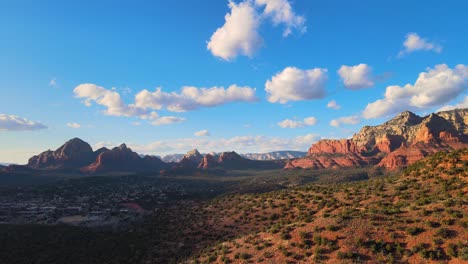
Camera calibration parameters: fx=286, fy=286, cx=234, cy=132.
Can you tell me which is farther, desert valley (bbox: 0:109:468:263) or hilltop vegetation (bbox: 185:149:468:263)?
desert valley (bbox: 0:109:468:263)

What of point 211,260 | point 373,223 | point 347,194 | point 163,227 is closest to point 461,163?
point 347,194

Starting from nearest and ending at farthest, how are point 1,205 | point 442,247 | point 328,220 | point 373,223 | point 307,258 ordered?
1. point 442,247
2. point 307,258
3. point 373,223
4. point 328,220
5. point 1,205

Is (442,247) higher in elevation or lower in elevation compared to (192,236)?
higher

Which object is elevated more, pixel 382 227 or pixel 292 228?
pixel 382 227

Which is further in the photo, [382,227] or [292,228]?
[292,228]

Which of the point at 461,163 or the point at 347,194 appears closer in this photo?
the point at 461,163

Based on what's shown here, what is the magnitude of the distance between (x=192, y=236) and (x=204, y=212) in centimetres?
1564

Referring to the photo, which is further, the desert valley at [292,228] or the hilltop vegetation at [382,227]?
the desert valley at [292,228]

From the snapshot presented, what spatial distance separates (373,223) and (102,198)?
115m

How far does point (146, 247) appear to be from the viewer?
5072cm

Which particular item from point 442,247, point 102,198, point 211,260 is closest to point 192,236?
point 211,260

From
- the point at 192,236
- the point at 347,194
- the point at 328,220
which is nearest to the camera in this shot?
the point at 328,220

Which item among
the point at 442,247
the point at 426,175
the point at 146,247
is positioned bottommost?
the point at 146,247

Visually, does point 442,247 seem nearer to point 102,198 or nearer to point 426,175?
point 426,175
